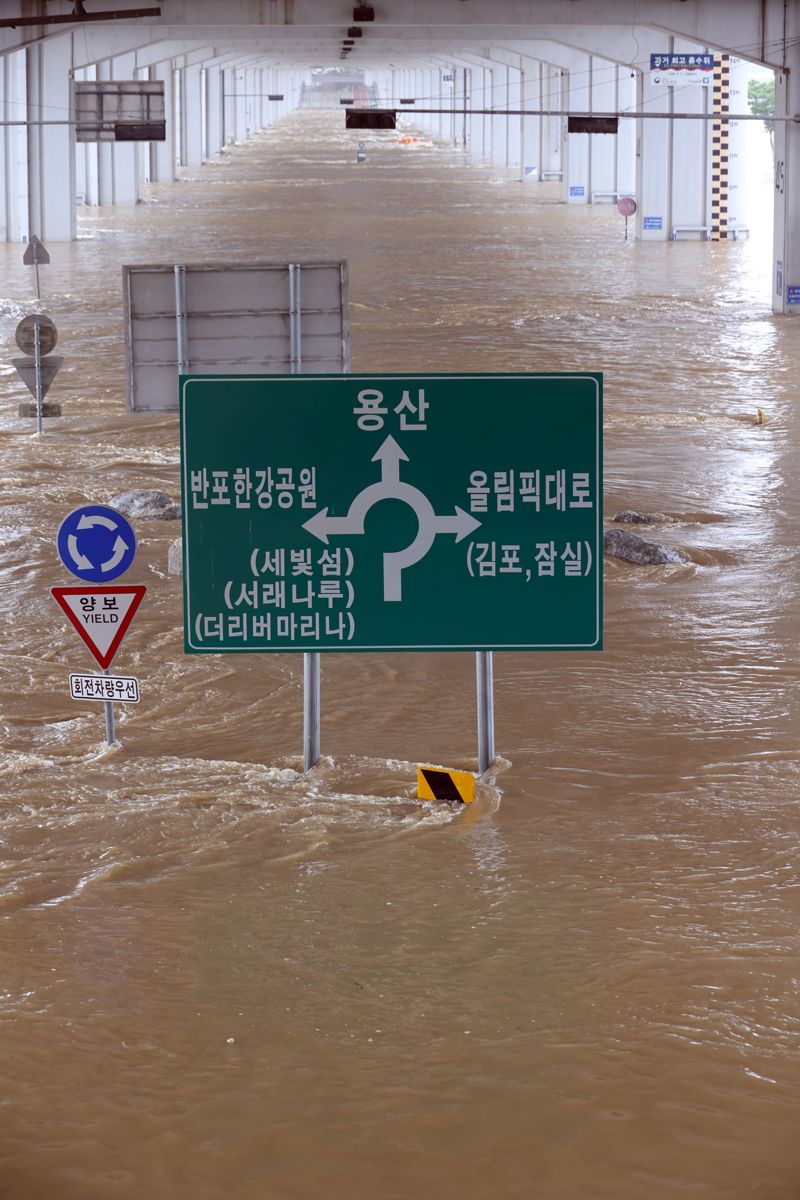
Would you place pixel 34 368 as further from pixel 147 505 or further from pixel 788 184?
pixel 788 184

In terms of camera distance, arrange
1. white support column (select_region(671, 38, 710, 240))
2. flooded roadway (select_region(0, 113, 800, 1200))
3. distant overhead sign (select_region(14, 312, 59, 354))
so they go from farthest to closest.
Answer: white support column (select_region(671, 38, 710, 240)) → distant overhead sign (select_region(14, 312, 59, 354)) → flooded roadway (select_region(0, 113, 800, 1200))

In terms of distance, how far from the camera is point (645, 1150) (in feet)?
16.2

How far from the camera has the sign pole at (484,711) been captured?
770 cm

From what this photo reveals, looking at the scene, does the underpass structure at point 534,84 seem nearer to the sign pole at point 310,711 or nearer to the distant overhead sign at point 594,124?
the distant overhead sign at point 594,124

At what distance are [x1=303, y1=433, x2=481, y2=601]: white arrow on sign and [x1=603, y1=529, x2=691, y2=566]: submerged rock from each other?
5689 millimetres

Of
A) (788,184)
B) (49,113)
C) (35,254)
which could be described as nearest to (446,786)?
(35,254)

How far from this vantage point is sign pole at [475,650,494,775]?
770 cm

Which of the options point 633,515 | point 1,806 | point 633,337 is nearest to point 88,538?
point 1,806

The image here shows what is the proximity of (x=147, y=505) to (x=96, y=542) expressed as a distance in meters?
6.07

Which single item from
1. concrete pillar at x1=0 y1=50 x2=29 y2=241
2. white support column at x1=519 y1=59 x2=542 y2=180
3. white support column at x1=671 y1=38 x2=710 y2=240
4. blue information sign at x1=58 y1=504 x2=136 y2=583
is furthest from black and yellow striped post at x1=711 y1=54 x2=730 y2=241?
blue information sign at x1=58 y1=504 x2=136 y2=583

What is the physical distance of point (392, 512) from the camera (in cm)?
720

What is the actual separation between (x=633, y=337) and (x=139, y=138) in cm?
1498

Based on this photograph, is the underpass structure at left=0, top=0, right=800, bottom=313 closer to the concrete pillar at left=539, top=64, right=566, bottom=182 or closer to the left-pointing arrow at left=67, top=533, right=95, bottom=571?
the concrete pillar at left=539, top=64, right=566, bottom=182

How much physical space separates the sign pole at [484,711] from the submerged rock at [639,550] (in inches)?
187
